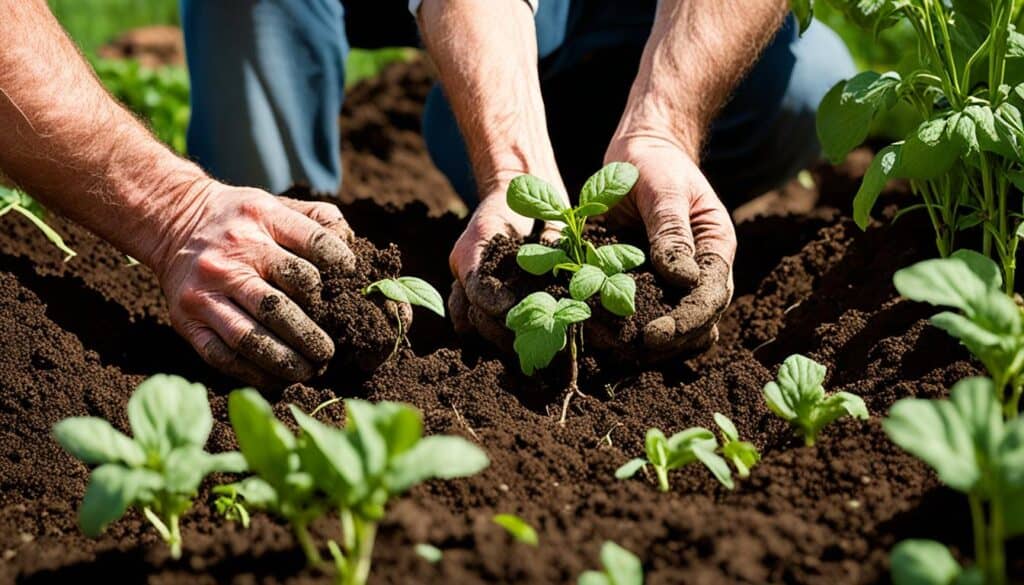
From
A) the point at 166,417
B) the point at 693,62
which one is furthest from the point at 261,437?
the point at 693,62

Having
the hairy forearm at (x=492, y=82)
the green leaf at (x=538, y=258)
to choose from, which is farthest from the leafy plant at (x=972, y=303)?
the hairy forearm at (x=492, y=82)

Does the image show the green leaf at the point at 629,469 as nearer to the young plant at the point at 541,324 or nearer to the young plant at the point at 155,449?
the young plant at the point at 541,324

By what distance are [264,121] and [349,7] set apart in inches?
18.4

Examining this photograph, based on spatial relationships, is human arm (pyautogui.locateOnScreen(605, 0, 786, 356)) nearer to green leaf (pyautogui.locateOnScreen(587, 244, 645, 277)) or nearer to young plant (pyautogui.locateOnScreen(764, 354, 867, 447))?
green leaf (pyautogui.locateOnScreen(587, 244, 645, 277))

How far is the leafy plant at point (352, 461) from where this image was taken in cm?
116

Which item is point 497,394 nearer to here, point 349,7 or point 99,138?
point 99,138

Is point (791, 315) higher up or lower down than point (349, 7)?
lower down

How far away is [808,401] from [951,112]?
23.8 inches

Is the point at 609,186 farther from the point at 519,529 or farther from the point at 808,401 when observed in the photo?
the point at 519,529

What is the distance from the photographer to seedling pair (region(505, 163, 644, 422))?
1.84m

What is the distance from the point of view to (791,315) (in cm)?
236

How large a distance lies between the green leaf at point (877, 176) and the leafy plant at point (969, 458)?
0.86m

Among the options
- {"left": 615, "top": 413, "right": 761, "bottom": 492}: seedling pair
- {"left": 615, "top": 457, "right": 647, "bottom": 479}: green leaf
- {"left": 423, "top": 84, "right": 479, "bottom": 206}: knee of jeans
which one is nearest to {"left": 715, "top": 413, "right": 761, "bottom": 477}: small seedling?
{"left": 615, "top": 413, "right": 761, "bottom": 492}: seedling pair

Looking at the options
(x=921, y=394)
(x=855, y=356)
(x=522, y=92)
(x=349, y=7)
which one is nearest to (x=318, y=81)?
(x=349, y=7)
